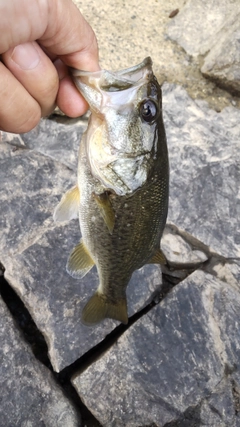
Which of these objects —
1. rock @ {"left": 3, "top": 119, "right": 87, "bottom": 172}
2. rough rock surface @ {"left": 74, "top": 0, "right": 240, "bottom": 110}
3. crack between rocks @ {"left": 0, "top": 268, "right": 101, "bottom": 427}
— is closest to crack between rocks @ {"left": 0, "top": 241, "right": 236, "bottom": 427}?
crack between rocks @ {"left": 0, "top": 268, "right": 101, "bottom": 427}

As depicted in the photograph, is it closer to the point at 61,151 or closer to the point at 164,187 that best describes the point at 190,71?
the point at 61,151

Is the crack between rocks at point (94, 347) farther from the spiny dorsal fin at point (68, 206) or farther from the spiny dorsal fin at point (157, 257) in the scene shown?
the spiny dorsal fin at point (68, 206)

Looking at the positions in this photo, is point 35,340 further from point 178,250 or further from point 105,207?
point 105,207

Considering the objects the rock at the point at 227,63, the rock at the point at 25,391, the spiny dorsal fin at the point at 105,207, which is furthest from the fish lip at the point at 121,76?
the rock at the point at 227,63

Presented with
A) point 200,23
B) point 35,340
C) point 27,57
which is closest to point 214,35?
point 200,23

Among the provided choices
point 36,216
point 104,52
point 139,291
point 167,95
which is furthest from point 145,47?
point 139,291

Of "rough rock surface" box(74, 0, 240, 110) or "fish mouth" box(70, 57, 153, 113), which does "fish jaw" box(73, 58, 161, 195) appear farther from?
"rough rock surface" box(74, 0, 240, 110)

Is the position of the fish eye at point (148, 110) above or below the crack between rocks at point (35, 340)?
above
